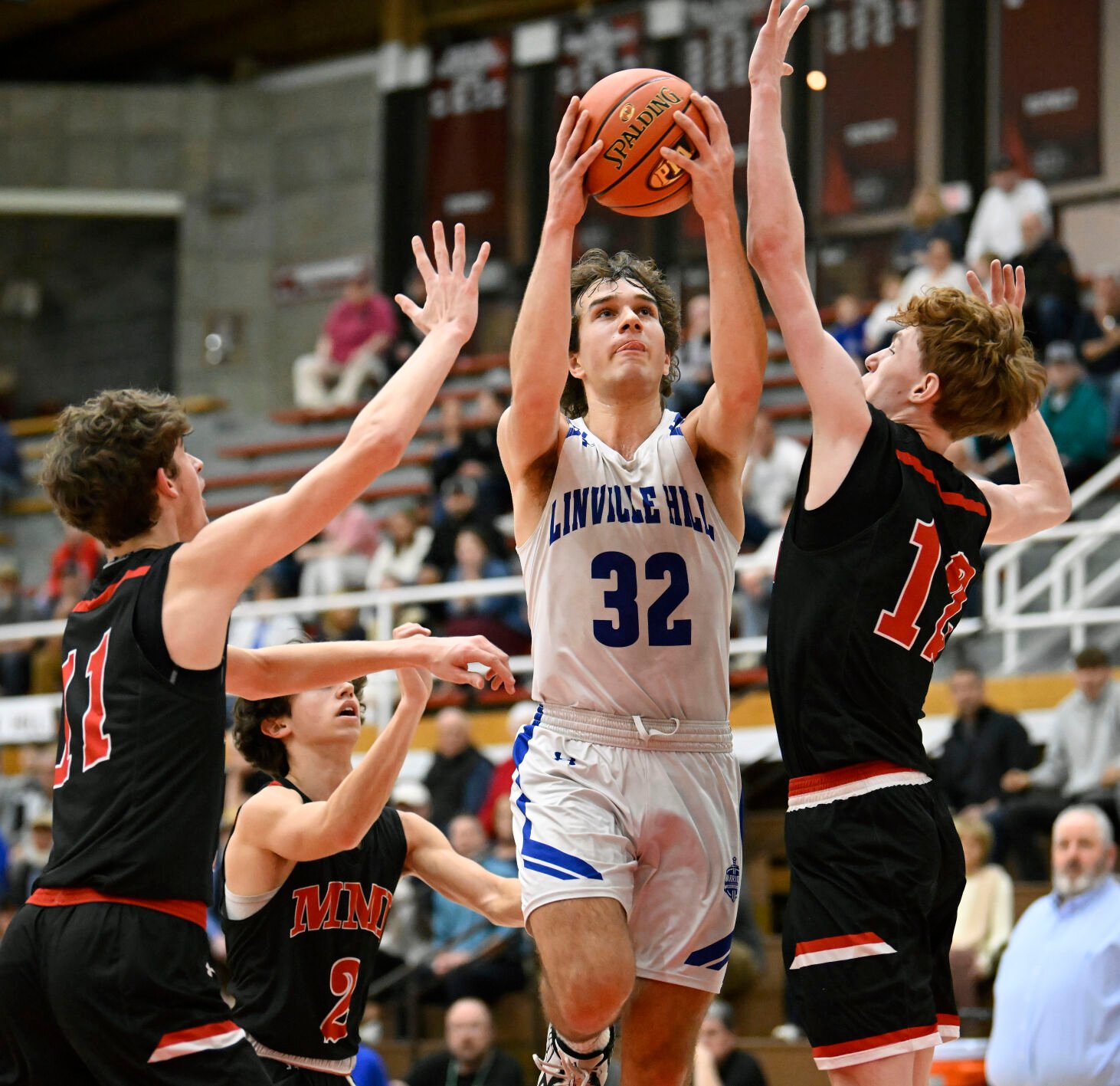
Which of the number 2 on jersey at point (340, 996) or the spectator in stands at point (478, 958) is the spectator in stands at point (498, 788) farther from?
the number 2 on jersey at point (340, 996)

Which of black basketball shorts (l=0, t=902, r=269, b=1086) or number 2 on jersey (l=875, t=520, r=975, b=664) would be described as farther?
number 2 on jersey (l=875, t=520, r=975, b=664)

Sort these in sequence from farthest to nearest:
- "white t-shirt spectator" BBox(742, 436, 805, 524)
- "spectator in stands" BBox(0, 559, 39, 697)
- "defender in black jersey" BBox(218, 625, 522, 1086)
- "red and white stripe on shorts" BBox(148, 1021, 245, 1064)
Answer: "spectator in stands" BBox(0, 559, 39, 697) < "white t-shirt spectator" BBox(742, 436, 805, 524) < "defender in black jersey" BBox(218, 625, 522, 1086) < "red and white stripe on shorts" BBox(148, 1021, 245, 1064)

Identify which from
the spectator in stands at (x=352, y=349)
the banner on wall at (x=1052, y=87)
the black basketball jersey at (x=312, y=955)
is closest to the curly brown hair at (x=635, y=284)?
the black basketball jersey at (x=312, y=955)

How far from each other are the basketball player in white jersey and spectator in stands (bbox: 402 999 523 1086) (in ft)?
15.2

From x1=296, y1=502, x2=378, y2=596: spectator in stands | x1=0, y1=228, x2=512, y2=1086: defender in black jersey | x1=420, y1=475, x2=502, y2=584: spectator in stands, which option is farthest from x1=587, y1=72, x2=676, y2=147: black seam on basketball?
x1=296, y1=502, x2=378, y2=596: spectator in stands

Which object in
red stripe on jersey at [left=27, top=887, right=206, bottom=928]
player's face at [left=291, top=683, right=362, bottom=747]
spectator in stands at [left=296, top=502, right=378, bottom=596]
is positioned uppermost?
spectator in stands at [left=296, top=502, right=378, bottom=596]

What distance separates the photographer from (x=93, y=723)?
4.20 m

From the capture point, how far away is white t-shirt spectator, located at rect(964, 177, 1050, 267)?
50.1 ft

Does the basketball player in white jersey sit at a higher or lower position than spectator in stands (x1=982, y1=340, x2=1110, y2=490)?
lower

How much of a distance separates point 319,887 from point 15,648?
12.5 meters

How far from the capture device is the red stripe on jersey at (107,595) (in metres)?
4.27

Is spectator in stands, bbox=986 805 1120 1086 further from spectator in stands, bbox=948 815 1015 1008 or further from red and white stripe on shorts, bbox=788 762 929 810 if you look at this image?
red and white stripe on shorts, bbox=788 762 929 810

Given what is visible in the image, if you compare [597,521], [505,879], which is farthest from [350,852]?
[597,521]

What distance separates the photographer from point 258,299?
79.3 feet
